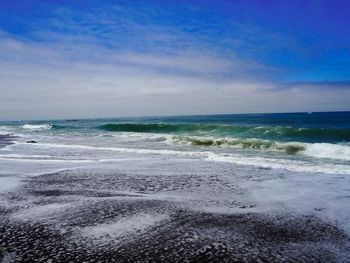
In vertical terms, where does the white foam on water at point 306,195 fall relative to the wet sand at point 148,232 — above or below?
below

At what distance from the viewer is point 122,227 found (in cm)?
561

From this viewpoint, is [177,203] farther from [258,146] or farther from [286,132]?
[286,132]

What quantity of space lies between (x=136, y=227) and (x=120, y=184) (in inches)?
146

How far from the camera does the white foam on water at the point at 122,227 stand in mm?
5234

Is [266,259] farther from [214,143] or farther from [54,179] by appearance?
[214,143]

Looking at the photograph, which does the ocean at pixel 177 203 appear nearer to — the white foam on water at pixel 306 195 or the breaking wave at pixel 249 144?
the white foam on water at pixel 306 195

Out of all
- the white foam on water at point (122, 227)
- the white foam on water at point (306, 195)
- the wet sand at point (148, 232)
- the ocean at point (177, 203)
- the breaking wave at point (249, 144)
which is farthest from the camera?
the breaking wave at point (249, 144)

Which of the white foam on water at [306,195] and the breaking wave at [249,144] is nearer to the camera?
the white foam on water at [306,195]

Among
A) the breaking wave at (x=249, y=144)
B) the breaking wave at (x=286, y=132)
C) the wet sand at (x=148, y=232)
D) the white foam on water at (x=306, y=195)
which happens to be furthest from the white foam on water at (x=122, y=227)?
the breaking wave at (x=286, y=132)

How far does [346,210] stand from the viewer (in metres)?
6.70

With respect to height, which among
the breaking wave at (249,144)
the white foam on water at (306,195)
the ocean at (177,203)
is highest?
the ocean at (177,203)

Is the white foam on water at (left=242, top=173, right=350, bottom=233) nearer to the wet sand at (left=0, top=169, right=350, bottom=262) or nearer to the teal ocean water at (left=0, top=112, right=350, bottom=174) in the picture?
the wet sand at (left=0, top=169, right=350, bottom=262)

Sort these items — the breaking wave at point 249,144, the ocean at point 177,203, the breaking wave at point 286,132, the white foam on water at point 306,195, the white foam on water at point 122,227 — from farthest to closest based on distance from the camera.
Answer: the breaking wave at point 286,132 < the breaking wave at point 249,144 < the white foam on water at point 306,195 < the white foam on water at point 122,227 < the ocean at point 177,203

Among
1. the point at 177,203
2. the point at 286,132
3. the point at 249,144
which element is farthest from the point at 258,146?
the point at 177,203
